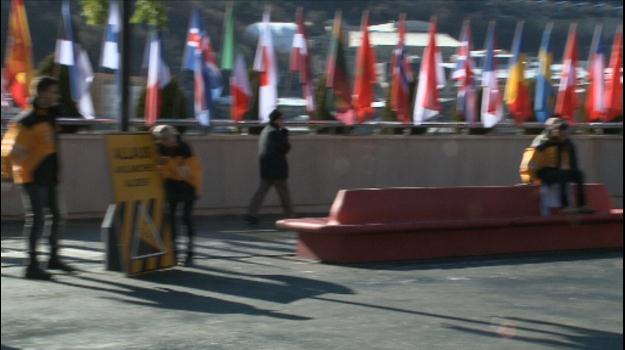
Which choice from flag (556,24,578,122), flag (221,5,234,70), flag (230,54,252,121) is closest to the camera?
flag (230,54,252,121)

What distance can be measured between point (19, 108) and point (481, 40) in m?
9.40

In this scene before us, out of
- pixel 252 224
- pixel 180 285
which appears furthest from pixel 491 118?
pixel 180 285

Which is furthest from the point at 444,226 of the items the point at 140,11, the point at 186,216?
the point at 140,11

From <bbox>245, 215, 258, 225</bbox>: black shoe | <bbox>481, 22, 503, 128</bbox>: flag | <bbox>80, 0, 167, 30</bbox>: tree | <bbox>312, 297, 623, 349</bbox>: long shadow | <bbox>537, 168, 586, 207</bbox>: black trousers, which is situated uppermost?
<bbox>80, 0, 167, 30</bbox>: tree

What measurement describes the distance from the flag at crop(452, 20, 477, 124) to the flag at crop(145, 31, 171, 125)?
5.74 m

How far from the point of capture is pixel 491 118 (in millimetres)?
20719

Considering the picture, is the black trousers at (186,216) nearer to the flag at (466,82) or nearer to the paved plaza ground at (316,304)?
the paved plaza ground at (316,304)

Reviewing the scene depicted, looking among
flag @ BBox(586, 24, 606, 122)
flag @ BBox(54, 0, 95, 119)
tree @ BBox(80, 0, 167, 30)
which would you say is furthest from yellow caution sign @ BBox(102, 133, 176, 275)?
flag @ BBox(586, 24, 606, 122)

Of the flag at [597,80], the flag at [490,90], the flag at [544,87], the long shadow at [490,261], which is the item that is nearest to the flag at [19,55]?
the long shadow at [490,261]

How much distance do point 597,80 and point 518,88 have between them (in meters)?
1.64

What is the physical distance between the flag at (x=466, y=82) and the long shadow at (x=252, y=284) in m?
10.7

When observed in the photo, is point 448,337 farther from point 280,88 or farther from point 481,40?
point 481,40

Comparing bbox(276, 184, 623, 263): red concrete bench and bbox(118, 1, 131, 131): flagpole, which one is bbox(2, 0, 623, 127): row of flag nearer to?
bbox(118, 1, 131, 131): flagpole

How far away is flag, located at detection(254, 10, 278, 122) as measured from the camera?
736 inches
